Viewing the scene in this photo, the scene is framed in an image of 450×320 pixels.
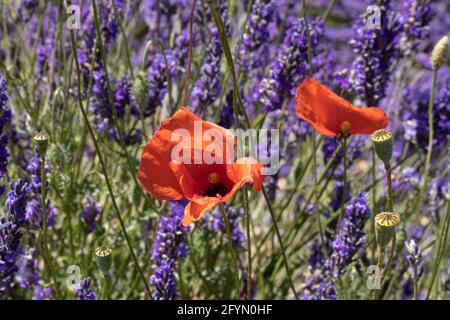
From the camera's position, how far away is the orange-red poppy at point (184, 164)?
44.1 inches

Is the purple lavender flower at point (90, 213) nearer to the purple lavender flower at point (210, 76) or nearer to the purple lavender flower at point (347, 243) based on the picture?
the purple lavender flower at point (210, 76)

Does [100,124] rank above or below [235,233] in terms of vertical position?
above

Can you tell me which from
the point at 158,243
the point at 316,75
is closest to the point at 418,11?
the point at 316,75

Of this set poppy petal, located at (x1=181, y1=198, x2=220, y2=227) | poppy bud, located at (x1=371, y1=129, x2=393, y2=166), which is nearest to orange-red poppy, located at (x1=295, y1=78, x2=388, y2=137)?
poppy bud, located at (x1=371, y1=129, x2=393, y2=166)

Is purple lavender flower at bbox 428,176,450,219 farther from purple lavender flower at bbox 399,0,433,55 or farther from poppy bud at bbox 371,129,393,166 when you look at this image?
poppy bud at bbox 371,129,393,166

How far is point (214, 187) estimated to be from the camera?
3.99 ft

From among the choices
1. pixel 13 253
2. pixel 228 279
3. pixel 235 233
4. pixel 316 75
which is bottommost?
pixel 228 279

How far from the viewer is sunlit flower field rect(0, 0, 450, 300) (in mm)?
1207

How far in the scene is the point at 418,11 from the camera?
6.51ft

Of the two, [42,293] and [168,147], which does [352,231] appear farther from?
[42,293]

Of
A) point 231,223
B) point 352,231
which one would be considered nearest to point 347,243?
point 352,231
